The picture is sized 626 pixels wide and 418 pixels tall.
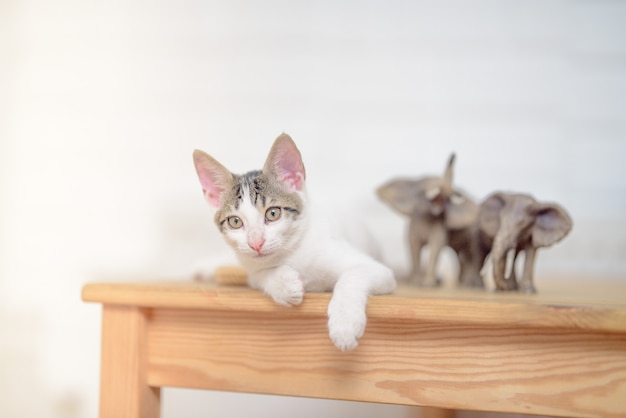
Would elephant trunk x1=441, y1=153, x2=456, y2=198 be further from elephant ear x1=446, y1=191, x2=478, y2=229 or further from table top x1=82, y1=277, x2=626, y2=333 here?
table top x1=82, y1=277, x2=626, y2=333

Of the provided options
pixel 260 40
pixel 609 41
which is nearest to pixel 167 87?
pixel 260 40

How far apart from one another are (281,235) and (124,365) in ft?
0.96

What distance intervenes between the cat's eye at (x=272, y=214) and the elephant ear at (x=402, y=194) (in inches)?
16.6

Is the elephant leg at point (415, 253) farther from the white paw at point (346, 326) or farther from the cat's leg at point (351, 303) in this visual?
the white paw at point (346, 326)

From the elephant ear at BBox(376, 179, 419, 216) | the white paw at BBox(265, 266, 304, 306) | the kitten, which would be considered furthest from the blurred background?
the white paw at BBox(265, 266, 304, 306)

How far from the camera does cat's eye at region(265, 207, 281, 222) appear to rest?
0.78m

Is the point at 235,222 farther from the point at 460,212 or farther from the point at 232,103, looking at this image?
the point at 232,103

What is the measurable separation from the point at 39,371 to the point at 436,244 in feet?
3.68

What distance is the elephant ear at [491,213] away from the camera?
1.00m

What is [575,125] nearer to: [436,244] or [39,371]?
[436,244]

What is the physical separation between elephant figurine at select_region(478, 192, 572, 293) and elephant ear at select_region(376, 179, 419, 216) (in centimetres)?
19

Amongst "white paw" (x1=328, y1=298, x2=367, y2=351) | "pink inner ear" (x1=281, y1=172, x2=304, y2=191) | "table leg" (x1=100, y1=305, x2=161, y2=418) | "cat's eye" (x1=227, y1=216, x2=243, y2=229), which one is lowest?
"table leg" (x1=100, y1=305, x2=161, y2=418)

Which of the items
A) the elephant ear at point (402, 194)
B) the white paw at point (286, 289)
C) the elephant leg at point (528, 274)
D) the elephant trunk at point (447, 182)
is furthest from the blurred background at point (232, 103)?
the white paw at point (286, 289)

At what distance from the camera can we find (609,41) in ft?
4.91
